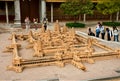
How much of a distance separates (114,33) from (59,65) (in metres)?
8.00

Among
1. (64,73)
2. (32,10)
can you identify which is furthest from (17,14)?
(64,73)

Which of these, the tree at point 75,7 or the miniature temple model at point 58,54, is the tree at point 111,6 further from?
the miniature temple model at point 58,54

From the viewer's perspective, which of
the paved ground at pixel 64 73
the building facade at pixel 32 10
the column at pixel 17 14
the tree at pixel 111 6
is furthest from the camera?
the building facade at pixel 32 10

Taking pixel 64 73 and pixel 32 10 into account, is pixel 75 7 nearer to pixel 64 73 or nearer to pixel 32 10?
pixel 32 10

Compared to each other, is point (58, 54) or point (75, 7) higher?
point (75, 7)

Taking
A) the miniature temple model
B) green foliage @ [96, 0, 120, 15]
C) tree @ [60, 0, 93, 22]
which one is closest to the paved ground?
the miniature temple model

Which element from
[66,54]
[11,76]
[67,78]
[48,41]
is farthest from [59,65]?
[48,41]

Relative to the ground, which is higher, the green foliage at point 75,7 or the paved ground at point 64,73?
the green foliage at point 75,7

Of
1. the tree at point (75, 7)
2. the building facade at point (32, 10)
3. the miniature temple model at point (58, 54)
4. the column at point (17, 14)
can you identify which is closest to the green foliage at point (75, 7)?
the tree at point (75, 7)

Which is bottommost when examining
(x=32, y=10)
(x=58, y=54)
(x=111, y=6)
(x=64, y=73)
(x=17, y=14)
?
(x=64, y=73)

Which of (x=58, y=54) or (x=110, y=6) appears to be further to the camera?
(x=110, y=6)

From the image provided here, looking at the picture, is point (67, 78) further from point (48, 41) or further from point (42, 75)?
point (48, 41)

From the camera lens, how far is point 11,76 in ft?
38.9

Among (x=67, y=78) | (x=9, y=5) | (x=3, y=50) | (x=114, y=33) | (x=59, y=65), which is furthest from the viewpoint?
(x=9, y=5)
